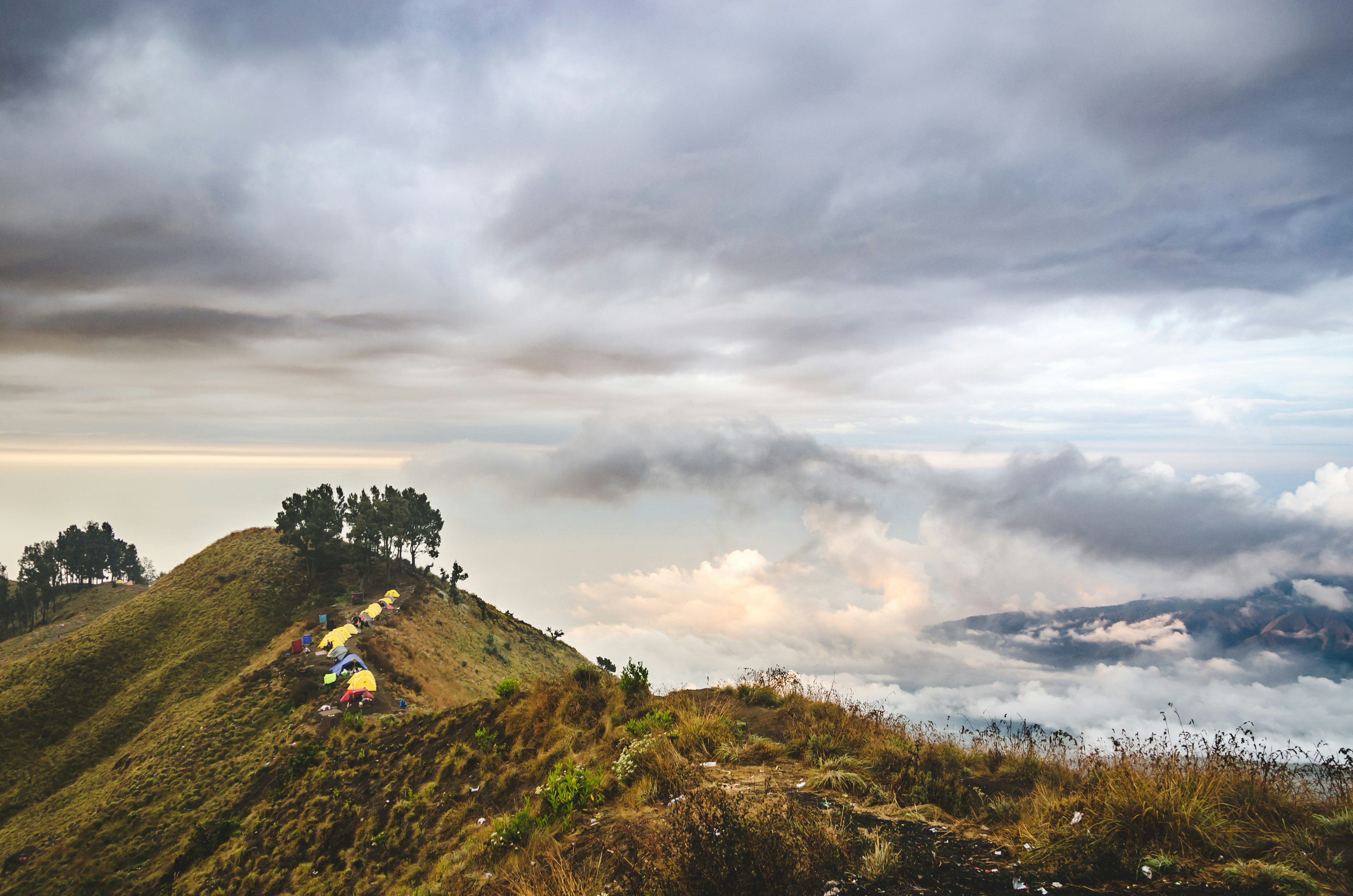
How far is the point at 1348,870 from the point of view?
5.14m

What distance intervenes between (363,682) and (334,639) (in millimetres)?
10722

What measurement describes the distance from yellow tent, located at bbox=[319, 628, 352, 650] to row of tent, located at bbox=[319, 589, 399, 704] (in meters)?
0.02

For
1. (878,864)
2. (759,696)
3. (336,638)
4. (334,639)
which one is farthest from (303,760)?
(878,864)

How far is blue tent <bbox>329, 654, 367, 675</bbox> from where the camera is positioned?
39.6 metres

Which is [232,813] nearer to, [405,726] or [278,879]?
[405,726]

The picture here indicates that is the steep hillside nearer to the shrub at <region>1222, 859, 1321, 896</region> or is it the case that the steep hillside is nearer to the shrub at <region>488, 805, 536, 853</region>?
the shrub at <region>488, 805, 536, 853</region>

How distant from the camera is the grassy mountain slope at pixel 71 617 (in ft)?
224

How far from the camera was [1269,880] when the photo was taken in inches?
200

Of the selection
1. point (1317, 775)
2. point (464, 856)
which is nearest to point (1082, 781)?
point (1317, 775)

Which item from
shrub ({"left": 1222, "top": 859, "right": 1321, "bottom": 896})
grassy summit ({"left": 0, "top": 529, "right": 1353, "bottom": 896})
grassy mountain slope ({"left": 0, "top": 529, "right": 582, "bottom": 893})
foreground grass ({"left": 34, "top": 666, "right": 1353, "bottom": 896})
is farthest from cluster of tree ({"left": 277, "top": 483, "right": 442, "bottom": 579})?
shrub ({"left": 1222, "top": 859, "right": 1321, "bottom": 896})

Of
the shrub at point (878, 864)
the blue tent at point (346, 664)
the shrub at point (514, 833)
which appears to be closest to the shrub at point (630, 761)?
the shrub at point (514, 833)

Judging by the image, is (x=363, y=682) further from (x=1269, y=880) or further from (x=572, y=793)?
(x=1269, y=880)

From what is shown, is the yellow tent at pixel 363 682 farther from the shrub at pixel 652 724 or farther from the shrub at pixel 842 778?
the shrub at pixel 842 778

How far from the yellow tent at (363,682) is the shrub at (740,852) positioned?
3723 centimetres
